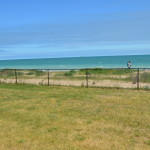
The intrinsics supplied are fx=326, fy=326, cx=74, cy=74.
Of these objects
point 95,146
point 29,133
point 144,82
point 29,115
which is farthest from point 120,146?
point 144,82

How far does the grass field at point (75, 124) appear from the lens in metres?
7.66

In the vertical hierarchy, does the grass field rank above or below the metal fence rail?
below

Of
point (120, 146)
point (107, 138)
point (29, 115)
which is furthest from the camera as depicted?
point (29, 115)

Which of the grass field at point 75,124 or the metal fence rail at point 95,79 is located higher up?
the metal fence rail at point 95,79

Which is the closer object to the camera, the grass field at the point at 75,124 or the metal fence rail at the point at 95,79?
the grass field at the point at 75,124

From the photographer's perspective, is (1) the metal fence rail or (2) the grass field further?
(1) the metal fence rail

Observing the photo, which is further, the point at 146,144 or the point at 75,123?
the point at 75,123

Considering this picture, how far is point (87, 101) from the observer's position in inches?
568

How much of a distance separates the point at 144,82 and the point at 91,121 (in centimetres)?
1500

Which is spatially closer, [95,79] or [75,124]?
[75,124]

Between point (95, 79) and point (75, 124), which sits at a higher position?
point (95, 79)

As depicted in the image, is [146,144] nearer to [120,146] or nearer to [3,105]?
[120,146]

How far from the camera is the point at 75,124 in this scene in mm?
9656

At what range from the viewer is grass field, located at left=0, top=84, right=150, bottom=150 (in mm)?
7656
